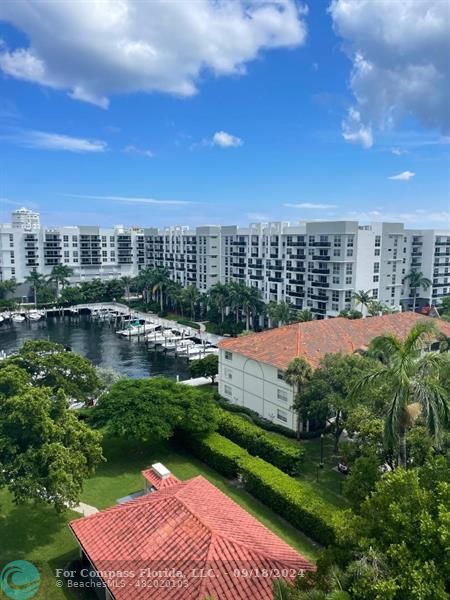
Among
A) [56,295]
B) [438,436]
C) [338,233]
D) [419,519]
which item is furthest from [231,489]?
[56,295]

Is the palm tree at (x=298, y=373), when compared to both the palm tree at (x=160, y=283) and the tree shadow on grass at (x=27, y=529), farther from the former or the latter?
the palm tree at (x=160, y=283)

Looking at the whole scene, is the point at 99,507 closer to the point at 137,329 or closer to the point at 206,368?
the point at 206,368

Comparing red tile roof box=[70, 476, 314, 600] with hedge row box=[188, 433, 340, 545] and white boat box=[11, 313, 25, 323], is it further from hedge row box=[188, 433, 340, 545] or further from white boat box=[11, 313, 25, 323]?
white boat box=[11, 313, 25, 323]

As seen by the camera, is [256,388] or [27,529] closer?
[27,529]

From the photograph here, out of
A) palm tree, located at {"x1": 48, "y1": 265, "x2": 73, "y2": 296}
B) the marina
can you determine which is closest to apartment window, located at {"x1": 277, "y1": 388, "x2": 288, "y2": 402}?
the marina

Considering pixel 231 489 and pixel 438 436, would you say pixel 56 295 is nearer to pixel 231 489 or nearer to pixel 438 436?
pixel 231 489

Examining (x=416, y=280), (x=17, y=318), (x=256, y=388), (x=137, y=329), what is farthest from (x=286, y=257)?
(x=17, y=318)

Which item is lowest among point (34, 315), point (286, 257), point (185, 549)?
point (34, 315)
